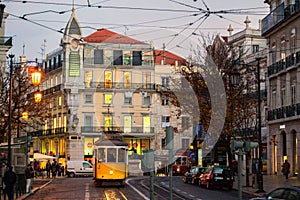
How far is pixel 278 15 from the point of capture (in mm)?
50656

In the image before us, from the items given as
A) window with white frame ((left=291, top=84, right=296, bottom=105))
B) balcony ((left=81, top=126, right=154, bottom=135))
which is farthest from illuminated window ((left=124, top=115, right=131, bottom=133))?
window with white frame ((left=291, top=84, right=296, bottom=105))

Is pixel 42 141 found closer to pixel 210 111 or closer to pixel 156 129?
pixel 156 129

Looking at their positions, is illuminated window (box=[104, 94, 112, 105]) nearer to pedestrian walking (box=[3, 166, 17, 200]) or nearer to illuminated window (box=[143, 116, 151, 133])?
illuminated window (box=[143, 116, 151, 133])

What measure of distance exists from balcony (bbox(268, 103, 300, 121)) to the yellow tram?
14.4m

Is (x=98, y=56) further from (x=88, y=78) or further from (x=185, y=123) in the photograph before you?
(x=185, y=123)

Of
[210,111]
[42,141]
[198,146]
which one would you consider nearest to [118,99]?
[42,141]

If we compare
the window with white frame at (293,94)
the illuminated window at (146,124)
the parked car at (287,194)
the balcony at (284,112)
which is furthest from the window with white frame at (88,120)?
the parked car at (287,194)

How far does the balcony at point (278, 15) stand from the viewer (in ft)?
155

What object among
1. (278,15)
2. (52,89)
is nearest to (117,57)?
(52,89)

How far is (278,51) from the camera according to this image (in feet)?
170

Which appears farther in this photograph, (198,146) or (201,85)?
(198,146)

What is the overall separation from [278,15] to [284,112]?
789 centimetres

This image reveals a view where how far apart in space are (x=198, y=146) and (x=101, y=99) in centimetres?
2854

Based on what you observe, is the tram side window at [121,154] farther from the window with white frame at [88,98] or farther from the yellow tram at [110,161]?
the window with white frame at [88,98]
